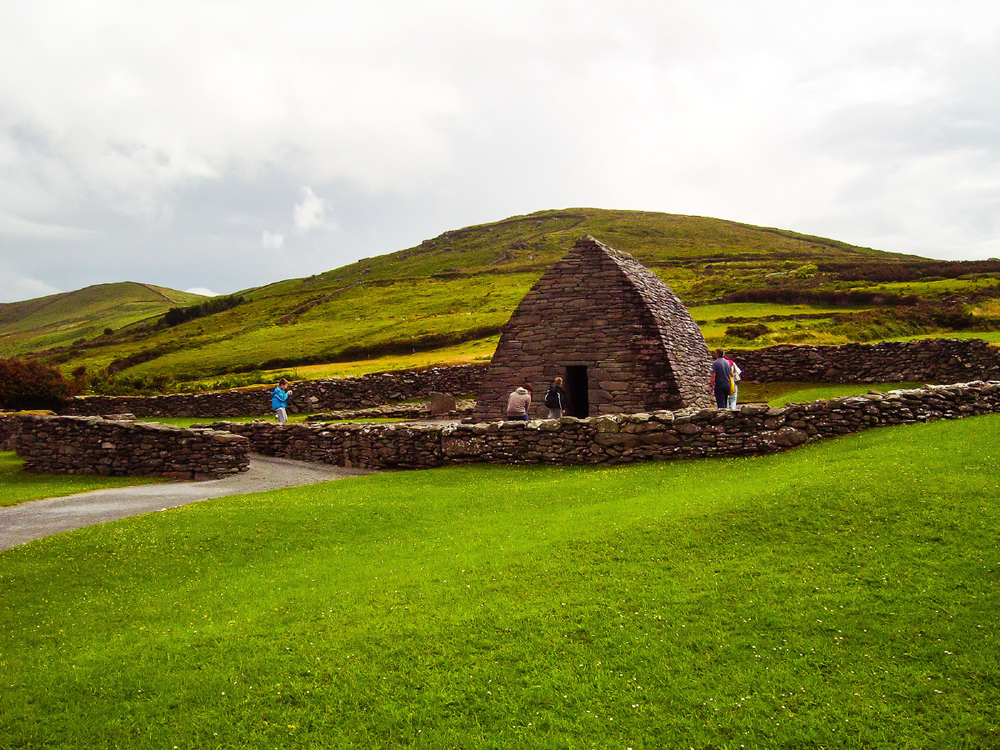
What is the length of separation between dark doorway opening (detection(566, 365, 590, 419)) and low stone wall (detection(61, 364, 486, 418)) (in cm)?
1630

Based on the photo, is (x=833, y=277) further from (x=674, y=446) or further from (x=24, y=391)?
(x=24, y=391)

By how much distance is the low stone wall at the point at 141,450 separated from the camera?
1767cm

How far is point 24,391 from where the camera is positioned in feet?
124

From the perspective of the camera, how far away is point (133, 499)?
14.3m

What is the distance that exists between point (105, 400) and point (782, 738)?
44501 millimetres

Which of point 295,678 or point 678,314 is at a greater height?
point 678,314

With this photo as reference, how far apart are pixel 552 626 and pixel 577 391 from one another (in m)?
16.1

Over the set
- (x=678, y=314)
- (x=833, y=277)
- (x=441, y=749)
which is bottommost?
(x=441, y=749)

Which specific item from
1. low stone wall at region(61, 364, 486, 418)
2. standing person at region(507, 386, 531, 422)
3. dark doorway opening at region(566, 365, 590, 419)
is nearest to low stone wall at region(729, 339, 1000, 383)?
dark doorway opening at region(566, 365, 590, 419)

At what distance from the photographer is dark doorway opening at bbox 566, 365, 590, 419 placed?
2131 centimetres

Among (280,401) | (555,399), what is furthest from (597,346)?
(280,401)

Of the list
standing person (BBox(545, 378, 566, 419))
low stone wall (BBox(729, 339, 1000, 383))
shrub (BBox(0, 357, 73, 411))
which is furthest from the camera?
shrub (BBox(0, 357, 73, 411))

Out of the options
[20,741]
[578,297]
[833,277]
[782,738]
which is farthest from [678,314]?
[833,277]

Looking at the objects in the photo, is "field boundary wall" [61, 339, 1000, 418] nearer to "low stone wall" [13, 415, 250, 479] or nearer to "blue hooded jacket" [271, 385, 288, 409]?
"blue hooded jacket" [271, 385, 288, 409]
